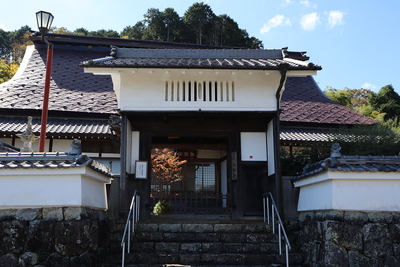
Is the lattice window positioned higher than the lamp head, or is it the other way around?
the lamp head

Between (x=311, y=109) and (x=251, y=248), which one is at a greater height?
(x=311, y=109)

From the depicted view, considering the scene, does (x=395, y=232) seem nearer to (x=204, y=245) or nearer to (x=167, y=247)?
(x=204, y=245)

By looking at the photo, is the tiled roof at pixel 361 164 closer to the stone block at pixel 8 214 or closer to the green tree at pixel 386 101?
the stone block at pixel 8 214

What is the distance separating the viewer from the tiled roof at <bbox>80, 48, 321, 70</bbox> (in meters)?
8.87

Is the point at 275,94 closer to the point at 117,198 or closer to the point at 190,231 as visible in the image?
the point at 190,231

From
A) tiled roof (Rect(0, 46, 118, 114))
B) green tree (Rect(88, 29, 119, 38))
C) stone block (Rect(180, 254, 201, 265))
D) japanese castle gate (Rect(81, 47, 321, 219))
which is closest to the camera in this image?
stone block (Rect(180, 254, 201, 265))

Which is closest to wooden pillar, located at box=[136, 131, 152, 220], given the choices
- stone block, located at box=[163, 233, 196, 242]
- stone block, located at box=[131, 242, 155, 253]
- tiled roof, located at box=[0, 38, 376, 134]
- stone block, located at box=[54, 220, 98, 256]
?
stone block, located at box=[163, 233, 196, 242]

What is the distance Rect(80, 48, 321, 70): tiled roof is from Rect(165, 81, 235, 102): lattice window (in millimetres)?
577

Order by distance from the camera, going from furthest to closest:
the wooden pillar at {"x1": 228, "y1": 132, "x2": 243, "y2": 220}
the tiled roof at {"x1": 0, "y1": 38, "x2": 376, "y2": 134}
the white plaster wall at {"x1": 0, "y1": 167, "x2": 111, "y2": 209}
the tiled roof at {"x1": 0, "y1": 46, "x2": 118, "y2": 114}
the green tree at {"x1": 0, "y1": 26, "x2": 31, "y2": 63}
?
the green tree at {"x1": 0, "y1": 26, "x2": 31, "y2": 63}
the tiled roof at {"x1": 0, "y1": 46, "x2": 118, "y2": 114}
the tiled roof at {"x1": 0, "y1": 38, "x2": 376, "y2": 134}
the wooden pillar at {"x1": 228, "y1": 132, "x2": 243, "y2": 220}
the white plaster wall at {"x1": 0, "y1": 167, "x2": 111, "y2": 209}

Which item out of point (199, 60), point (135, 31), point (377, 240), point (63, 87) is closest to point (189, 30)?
point (135, 31)

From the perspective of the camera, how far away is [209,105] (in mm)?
9562

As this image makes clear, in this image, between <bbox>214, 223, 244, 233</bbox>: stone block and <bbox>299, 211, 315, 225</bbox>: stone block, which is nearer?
<bbox>299, 211, 315, 225</bbox>: stone block

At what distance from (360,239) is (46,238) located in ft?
18.4

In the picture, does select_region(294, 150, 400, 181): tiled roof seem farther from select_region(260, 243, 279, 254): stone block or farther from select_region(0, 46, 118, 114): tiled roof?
select_region(0, 46, 118, 114): tiled roof
